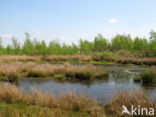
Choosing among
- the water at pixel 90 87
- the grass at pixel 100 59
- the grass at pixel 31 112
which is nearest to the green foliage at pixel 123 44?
the grass at pixel 100 59

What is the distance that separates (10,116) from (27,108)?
0.89m

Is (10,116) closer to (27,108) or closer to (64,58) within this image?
(27,108)

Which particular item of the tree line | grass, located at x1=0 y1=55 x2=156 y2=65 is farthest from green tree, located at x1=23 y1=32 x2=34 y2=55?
grass, located at x1=0 y1=55 x2=156 y2=65

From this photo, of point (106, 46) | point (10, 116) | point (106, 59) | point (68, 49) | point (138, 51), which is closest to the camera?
point (10, 116)

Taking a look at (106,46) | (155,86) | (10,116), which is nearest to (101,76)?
(155,86)

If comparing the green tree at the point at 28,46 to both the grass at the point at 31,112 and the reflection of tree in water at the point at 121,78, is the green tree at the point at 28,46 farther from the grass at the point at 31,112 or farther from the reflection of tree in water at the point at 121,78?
the grass at the point at 31,112

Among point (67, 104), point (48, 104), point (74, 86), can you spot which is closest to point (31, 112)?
point (48, 104)

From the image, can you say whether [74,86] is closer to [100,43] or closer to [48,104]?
[48,104]

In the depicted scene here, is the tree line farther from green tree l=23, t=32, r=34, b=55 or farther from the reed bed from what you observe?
the reed bed

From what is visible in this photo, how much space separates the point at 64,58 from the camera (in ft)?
95.3

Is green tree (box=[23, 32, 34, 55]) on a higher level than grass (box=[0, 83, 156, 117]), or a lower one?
higher

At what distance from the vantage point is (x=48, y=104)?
18.8 ft

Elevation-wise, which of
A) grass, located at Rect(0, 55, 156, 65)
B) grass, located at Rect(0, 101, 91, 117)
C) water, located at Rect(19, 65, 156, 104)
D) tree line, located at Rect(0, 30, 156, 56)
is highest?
tree line, located at Rect(0, 30, 156, 56)

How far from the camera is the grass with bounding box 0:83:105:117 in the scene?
203 inches
